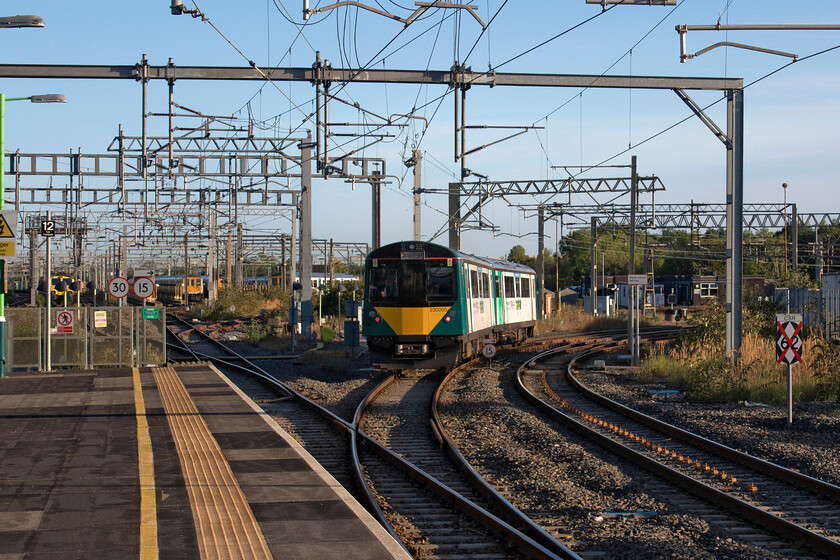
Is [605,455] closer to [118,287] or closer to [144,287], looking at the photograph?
[144,287]

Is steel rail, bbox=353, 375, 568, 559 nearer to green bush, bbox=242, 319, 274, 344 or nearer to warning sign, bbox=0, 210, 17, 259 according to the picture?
warning sign, bbox=0, 210, 17, 259

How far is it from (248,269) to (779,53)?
4525 inches

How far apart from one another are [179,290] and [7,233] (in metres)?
59.5

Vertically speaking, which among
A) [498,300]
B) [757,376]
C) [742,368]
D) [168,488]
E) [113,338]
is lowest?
[168,488]

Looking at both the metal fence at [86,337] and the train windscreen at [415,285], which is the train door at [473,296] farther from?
the metal fence at [86,337]

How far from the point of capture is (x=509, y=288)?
27781mm

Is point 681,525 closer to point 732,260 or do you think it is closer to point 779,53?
point 779,53

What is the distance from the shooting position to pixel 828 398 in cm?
1566

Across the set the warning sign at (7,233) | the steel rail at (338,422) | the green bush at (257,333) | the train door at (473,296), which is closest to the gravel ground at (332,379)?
the steel rail at (338,422)

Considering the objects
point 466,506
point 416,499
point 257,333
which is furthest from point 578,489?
point 257,333

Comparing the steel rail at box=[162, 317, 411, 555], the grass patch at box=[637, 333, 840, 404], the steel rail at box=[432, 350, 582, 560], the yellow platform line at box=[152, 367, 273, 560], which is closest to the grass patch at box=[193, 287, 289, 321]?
the steel rail at box=[162, 317, 411, 555]

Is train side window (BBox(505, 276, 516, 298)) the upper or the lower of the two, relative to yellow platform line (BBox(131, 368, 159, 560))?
upper

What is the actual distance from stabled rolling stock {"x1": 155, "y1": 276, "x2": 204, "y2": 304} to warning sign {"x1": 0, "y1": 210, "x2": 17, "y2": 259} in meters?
45.1

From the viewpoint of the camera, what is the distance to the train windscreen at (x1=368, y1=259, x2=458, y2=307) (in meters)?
20.0
